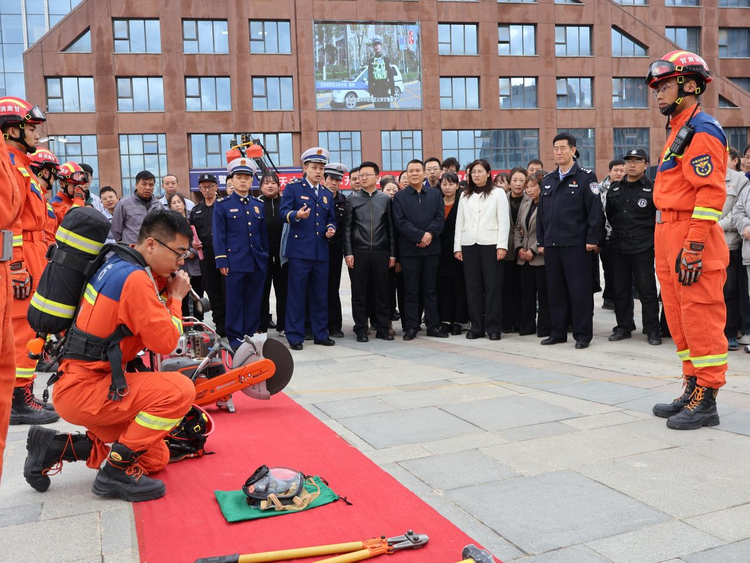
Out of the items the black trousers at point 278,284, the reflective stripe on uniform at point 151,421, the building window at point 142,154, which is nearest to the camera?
the reflective stripe on uniform at point 151,421

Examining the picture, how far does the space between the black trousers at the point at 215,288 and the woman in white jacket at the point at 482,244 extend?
3.32m

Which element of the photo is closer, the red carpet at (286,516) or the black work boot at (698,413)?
the red carpet at (286,516)

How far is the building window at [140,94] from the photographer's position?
3475 centimetres

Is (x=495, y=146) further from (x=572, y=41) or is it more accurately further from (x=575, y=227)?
(x=575, y=227)

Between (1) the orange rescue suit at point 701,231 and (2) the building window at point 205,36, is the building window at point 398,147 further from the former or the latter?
(1) the orange rescue suit at point 701,231

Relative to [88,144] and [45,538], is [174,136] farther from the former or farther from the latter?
[45,538]

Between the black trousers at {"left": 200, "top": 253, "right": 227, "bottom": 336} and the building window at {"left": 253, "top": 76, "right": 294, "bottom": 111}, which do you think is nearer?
the black trousers at {"left": 200, "top": 253, "right": 227, "bottom": 336}

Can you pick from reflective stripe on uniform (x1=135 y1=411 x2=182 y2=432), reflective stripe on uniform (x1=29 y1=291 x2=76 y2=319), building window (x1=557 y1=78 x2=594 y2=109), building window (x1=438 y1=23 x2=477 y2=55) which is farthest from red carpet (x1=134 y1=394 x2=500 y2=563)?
building window (x1=557 y1=78 x2=594 y2=109)

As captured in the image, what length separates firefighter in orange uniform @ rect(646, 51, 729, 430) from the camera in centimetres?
452

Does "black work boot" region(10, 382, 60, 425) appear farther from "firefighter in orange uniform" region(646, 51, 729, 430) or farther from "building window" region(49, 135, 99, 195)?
"building window" region(49, 135, 99, 195)

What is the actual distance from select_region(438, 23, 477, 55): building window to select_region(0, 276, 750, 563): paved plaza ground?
1344 inches

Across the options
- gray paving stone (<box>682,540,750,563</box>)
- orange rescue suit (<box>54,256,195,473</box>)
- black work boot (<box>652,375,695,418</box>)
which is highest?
orange rescue suit (<box>54,256,195,473</box>)

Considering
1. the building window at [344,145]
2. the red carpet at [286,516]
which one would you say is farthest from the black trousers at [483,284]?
the building window at [344,145]

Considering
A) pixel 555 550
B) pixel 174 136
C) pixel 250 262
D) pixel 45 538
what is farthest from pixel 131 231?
pixel 174 136
